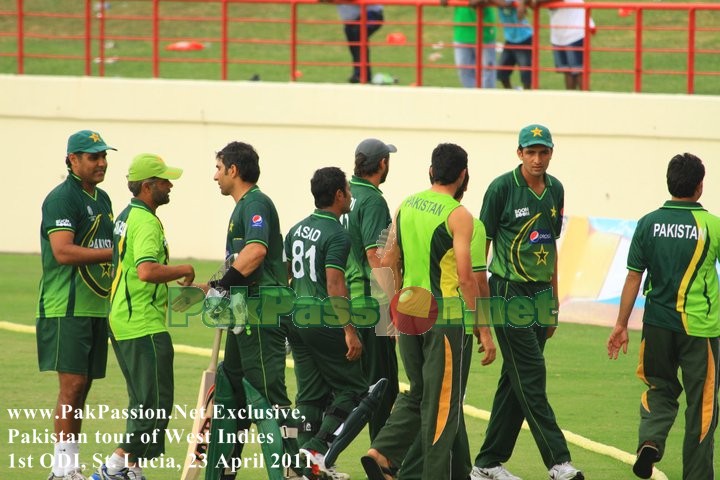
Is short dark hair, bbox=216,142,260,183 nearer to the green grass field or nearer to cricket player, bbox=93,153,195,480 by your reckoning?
cricket player, bbox=93,153,195,480

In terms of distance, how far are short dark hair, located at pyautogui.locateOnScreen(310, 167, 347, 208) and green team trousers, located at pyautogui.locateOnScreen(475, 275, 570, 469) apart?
4.44 feet

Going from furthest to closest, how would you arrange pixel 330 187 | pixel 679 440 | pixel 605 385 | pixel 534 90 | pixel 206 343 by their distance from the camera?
pixel 534 90
pixel 206 343
pixel 605 385
pixel 679 440
pixel 330 187

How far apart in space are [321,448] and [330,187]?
1840mm

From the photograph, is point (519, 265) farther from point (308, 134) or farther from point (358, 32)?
point (358, 32)

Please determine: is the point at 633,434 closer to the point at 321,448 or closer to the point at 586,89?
the point at 321,448

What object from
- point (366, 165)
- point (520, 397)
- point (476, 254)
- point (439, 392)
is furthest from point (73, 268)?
point (520, 397)

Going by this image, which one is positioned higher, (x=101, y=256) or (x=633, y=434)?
(x=101, y=256)

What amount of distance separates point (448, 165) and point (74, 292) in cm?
281

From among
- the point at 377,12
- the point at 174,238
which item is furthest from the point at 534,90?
the point at 174,238

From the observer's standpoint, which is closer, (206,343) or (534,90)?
(206,343)

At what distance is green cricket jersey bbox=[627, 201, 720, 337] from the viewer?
895 cm

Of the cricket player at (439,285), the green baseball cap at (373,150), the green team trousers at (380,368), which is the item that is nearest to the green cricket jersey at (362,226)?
the green baseball cap at (373,150)

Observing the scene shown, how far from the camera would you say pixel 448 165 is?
28.1ft

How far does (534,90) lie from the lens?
1866 cm
